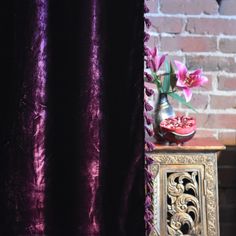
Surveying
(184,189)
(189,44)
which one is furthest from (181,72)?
(184,189)

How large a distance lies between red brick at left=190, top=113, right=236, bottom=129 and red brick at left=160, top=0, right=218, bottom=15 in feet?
1.30

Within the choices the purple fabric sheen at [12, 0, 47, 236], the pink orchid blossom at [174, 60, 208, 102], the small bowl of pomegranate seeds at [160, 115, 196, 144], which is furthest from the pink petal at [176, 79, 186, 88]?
the purple fabric sheen at [12, 0, 47, 236]

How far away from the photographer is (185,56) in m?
1.72

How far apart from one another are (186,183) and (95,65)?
55 cm

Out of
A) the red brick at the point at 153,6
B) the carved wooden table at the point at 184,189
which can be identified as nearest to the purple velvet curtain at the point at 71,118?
the carved wooden table at the point at 184,189

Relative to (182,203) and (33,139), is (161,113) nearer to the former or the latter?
(182,203)

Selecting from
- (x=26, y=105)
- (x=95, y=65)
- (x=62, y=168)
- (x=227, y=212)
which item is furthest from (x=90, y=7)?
(x=227, y=212)

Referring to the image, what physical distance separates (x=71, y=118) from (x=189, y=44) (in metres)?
0.74

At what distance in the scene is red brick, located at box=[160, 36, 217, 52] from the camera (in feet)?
5.62

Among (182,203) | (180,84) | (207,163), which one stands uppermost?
(180,84)

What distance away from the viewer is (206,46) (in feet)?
5.62

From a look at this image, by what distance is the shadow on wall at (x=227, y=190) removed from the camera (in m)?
1.71

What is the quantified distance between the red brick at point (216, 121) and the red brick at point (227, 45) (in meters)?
0.24

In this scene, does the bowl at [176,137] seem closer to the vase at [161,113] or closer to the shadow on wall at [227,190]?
the vase at [161,113]
